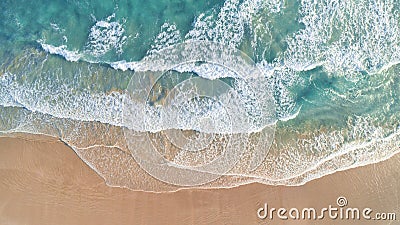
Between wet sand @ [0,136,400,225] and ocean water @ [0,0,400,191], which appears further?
ocean water @ [0,0,400,191]

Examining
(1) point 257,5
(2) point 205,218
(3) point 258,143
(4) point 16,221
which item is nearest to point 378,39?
(1) point 257,5

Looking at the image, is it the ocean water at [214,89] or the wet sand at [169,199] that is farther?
the ocean water at [214,89]

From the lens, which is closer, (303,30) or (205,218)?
(205,218)

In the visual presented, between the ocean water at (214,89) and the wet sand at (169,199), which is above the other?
the ocean water at (214,89)

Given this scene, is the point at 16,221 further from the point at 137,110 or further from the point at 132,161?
the point at 137,110
